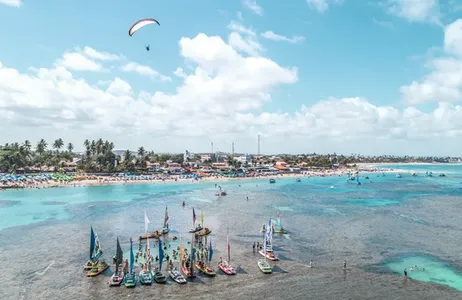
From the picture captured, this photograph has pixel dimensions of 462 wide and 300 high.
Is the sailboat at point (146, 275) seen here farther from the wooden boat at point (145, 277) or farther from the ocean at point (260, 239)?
the ocean at point (260, 239)

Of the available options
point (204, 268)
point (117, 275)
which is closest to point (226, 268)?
point (204, 268)

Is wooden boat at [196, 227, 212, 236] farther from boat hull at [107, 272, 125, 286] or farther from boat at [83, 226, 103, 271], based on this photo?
boat hull at [107, 272, 125, 286]

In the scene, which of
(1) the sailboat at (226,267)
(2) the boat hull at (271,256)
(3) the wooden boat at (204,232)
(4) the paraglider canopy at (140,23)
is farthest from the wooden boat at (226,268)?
(4) the paraglider canopy at (140,23)

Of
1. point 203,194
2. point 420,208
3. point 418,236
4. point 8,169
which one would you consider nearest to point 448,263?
point 418,236

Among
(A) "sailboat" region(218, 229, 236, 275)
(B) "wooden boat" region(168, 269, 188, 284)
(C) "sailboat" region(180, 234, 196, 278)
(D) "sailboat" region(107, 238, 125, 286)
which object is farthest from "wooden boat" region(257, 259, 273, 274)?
(D) "sailboat" region(107, 238, 125, 286)

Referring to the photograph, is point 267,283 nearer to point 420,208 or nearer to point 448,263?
point 448,263
